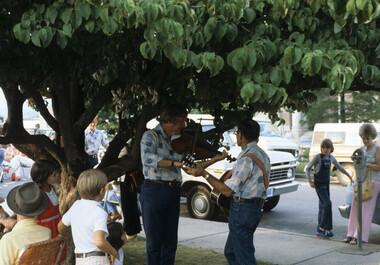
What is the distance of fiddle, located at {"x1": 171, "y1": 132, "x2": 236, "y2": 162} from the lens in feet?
16.5

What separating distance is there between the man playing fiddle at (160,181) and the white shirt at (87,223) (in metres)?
1.17

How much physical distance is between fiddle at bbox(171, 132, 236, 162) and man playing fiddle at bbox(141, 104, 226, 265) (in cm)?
6

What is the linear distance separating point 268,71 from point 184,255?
4366mm

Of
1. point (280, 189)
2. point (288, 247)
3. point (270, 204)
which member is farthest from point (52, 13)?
point (270, 204)

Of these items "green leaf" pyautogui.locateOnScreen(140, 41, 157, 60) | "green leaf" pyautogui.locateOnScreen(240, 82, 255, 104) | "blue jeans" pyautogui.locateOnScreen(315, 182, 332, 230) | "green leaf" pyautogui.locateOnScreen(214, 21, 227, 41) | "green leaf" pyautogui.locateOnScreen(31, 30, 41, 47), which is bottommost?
"blue jeans" pyautogui.locateOnScreen(315, 182, 332, 230)

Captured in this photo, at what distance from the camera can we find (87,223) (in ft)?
12.0

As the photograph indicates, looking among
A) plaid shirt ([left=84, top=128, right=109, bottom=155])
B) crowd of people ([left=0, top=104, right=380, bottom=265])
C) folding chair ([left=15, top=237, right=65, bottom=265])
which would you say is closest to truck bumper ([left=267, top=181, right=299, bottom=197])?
plaid shirt ([left=84, top=128, right=109, bottom=155])

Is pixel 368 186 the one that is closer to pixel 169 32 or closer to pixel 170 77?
pixel 170 77

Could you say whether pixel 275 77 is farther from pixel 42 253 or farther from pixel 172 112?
pixel 172 112

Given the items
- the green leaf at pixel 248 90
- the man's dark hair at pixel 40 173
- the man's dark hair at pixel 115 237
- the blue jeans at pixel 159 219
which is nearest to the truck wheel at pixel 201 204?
the blue jeans at pixel 159 219

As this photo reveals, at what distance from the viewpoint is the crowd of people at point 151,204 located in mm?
3676

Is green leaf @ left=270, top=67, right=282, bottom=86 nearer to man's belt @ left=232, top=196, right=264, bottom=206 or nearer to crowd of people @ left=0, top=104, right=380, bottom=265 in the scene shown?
crowd of people @ left=0, top=104, right=380, bottom=265

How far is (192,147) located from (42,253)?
1925 mm

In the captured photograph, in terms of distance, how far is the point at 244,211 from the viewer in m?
4.73
